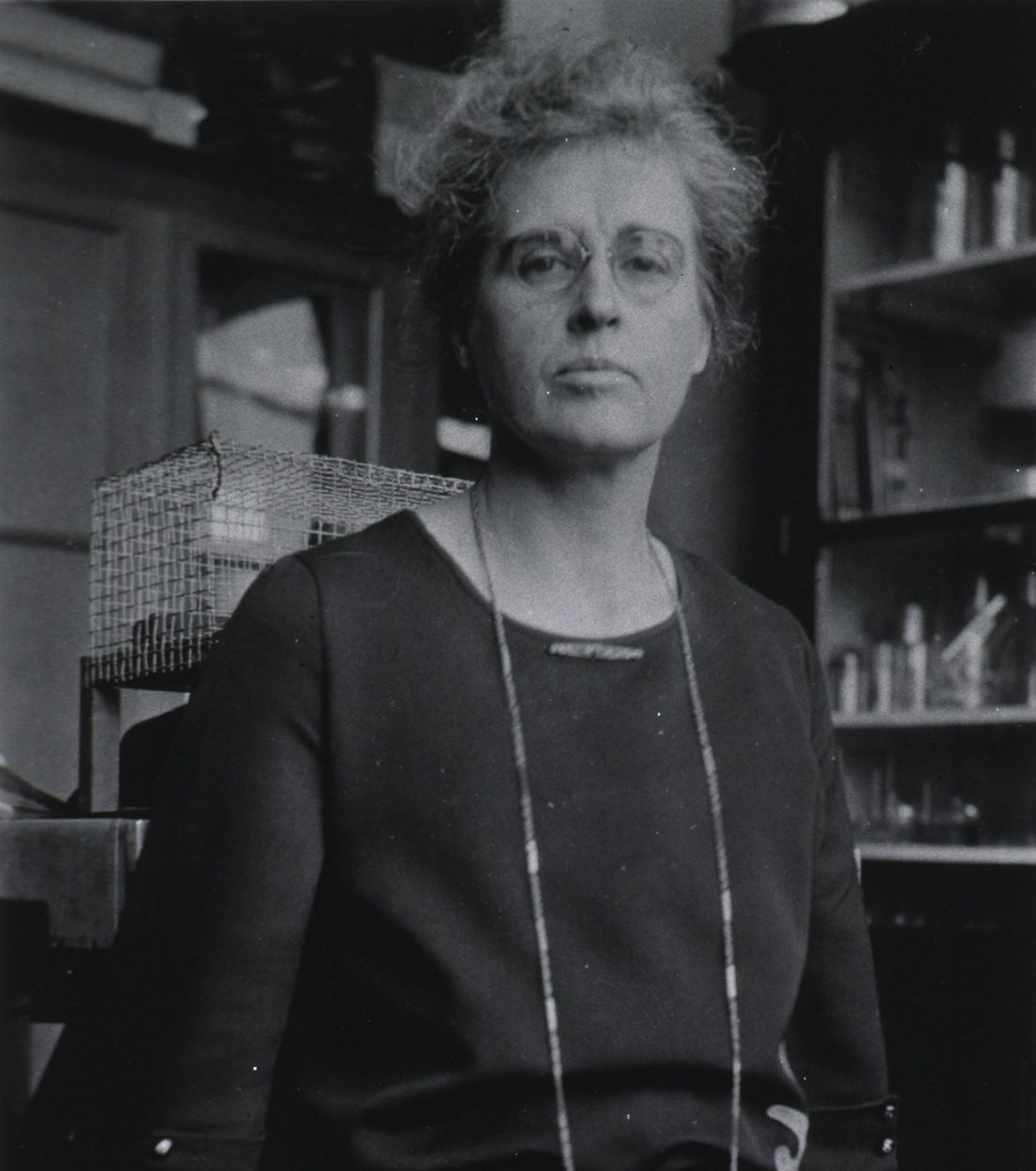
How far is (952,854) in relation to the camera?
2.83 meters

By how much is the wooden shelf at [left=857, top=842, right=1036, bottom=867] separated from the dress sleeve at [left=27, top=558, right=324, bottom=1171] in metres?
1.96

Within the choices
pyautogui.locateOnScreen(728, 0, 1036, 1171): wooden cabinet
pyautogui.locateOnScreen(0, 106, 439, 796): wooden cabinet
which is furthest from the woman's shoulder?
pyautogui.locateOnScreen(0, 106, 439, 796): wooden cabinet

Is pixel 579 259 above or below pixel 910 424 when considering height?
below

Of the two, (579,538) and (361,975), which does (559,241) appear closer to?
(579,538)

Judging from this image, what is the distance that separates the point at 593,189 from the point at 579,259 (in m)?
0.06

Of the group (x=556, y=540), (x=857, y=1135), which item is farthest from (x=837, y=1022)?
(x=556, y=540)

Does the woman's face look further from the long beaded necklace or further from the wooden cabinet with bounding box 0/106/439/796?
the wooden cabinet with bounding box 0/106/439/796

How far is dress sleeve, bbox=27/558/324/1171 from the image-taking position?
104 centimetres

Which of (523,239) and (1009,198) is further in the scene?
(1009,198)

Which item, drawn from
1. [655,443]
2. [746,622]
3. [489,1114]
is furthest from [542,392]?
[489,1114]

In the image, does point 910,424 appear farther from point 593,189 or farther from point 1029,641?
point 593,189

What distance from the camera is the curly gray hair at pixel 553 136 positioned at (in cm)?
128

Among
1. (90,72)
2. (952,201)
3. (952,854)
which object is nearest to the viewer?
(952,854)

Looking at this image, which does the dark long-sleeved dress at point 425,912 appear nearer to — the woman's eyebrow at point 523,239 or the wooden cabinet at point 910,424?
the woman's eyebrow at point 523,239
